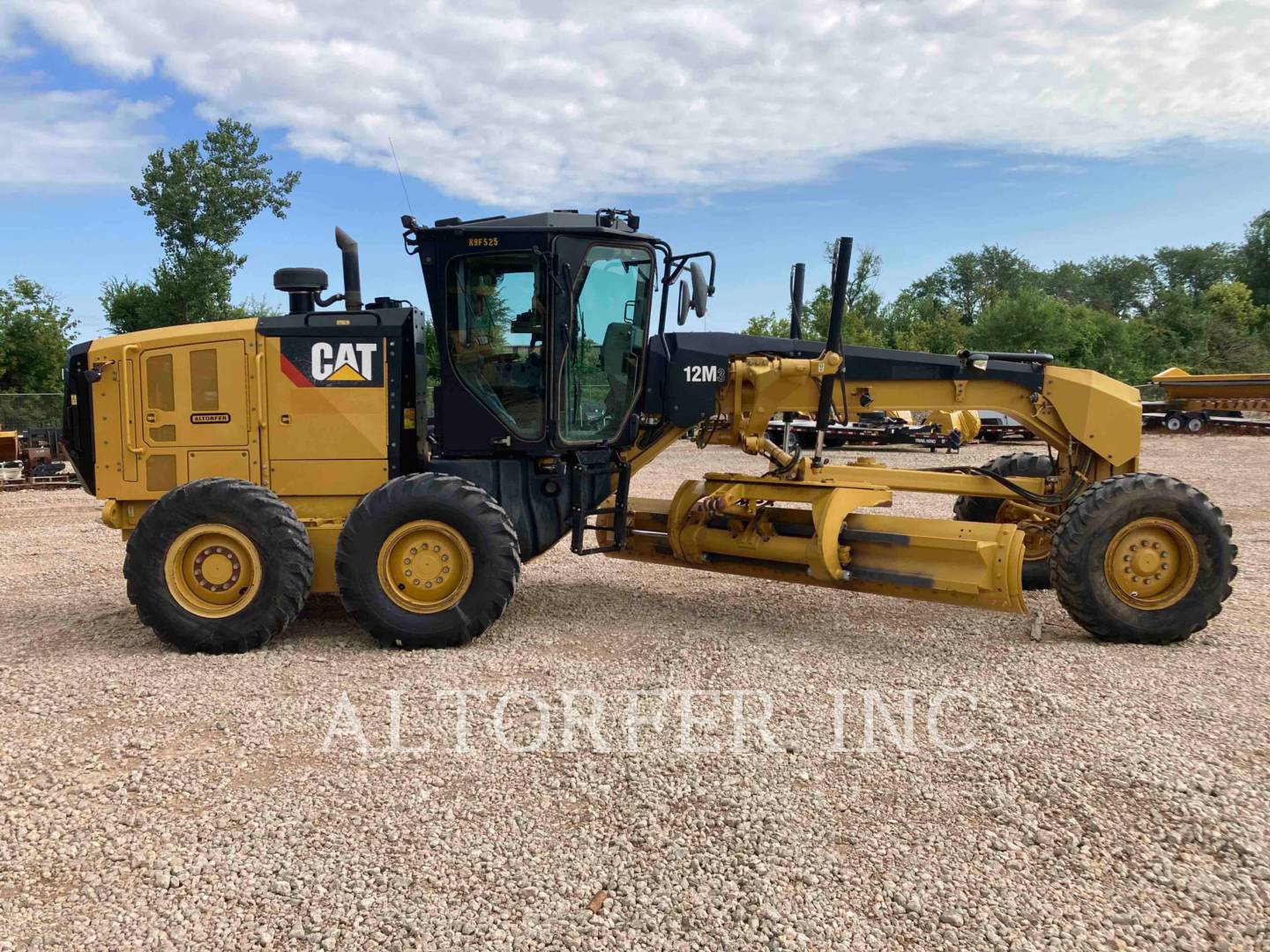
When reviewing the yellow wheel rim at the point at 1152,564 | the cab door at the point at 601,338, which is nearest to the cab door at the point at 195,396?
the cab door at the point at 601,338

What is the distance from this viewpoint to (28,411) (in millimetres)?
21781

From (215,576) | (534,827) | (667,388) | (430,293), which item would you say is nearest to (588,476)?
(667,388)

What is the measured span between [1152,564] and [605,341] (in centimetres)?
388

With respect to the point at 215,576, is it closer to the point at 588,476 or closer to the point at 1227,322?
the point at 588,476

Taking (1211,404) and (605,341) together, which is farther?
(1211,404)

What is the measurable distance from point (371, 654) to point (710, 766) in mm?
2632

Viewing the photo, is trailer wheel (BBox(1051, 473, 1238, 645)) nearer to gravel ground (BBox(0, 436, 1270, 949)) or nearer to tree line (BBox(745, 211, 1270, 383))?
gravel ground (BBox(0, 436, 1270, 949))

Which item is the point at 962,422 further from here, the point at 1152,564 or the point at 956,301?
the point at 956,301

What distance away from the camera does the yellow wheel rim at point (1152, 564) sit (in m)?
5.99

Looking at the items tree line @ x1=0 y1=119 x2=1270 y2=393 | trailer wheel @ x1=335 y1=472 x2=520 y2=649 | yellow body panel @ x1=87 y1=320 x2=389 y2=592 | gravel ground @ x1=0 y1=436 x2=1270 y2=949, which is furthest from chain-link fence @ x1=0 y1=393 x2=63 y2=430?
trailer wheel @ x1=335 y1=472 x2=520 y2=649

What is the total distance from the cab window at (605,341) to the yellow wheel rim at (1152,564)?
3392 mm

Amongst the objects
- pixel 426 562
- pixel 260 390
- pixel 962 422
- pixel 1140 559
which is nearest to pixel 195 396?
pixel 260 390

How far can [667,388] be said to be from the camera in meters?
6.77

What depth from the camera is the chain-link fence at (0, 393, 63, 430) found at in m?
21.6
